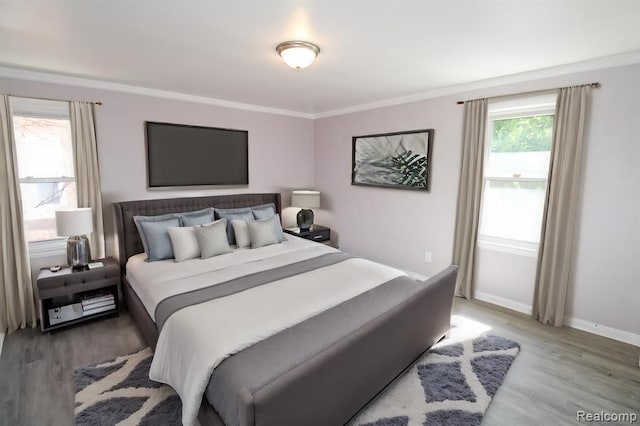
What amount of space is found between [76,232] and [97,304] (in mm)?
769

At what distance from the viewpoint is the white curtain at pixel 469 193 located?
3385 millimetres

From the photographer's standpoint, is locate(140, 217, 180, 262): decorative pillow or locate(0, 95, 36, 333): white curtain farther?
locate(140, 217, 180, 262): decorative pillow

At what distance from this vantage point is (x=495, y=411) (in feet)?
6.61

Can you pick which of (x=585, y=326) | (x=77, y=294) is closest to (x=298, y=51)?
(x=77, y=294)

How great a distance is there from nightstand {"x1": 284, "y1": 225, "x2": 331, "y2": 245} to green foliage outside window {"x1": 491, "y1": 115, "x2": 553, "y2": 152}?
264cm

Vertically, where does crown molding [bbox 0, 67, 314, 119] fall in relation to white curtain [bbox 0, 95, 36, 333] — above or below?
above

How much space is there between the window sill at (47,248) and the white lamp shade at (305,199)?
2.86 m

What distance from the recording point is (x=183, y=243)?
3199 mm

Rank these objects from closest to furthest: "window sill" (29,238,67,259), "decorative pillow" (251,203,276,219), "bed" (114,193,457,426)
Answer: "bed" (114,193,457,426)
"window sill" (29,238,67,259)
"decorative pillow" (251,203,276,219)

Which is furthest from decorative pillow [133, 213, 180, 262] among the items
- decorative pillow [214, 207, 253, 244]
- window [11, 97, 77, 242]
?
window [11, 97, 77, 242]

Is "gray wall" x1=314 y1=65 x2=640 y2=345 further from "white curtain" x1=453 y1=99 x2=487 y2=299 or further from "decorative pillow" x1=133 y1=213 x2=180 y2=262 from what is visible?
"decorative pillow" x1=133 y1=213 x2=180 y2=262

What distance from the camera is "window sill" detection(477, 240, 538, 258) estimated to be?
3.25 meters

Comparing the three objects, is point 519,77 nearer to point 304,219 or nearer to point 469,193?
point 469,193

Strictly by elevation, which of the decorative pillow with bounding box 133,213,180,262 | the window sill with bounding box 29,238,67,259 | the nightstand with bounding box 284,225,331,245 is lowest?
the nightstand with bounding box 284,225,331,245
